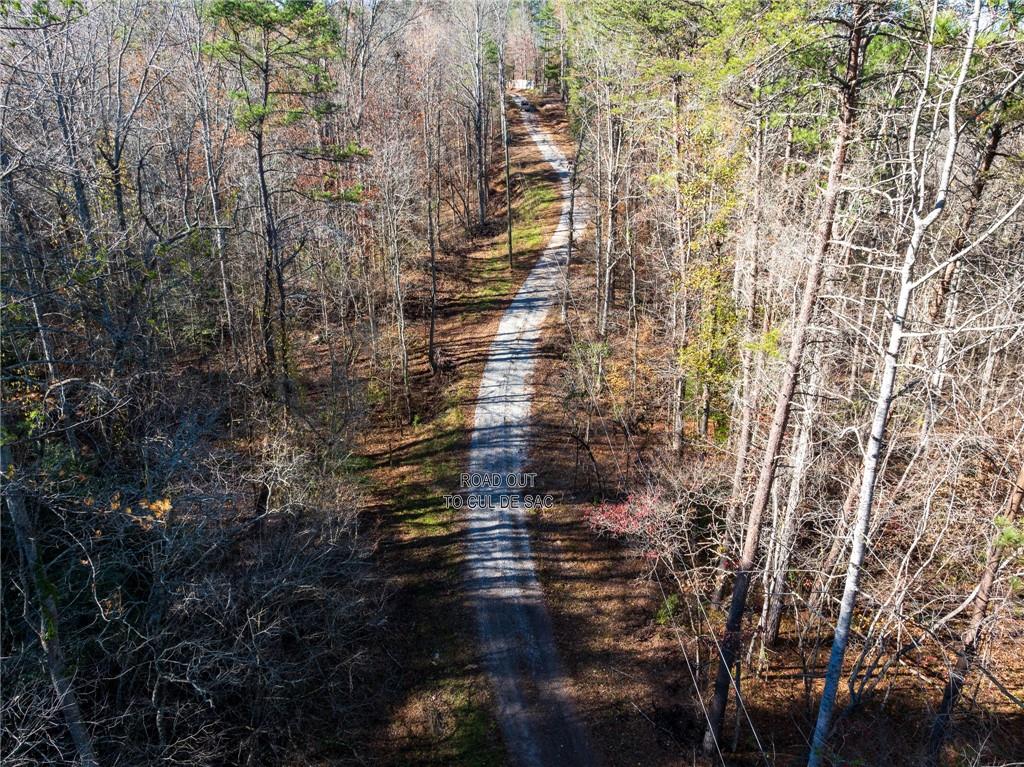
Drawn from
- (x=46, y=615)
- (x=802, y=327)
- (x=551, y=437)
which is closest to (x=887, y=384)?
(x=802, y=327)

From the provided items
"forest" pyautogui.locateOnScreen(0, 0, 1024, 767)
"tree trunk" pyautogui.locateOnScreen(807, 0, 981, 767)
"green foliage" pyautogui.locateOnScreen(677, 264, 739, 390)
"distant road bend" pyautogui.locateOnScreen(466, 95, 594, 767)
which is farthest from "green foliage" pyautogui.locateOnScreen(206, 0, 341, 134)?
"tree trunk" pyautogui.locateOnScreen(807, 0, 981, 767)

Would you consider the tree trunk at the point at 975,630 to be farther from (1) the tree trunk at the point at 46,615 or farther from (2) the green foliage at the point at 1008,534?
(1) the tree trunk at the point at 46,615

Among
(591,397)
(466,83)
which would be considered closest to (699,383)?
(591,397)

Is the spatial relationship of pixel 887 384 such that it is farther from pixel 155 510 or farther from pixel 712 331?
pixel 155 510

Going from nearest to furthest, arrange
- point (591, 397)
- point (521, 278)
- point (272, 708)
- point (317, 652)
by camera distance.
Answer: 1. point (272, 708)
2. point (317, 652)
3. point (591, 397)
4. point (521, 278)

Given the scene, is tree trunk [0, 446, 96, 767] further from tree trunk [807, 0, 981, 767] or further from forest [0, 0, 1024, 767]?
tree trunk [807, 0, 981, 767]

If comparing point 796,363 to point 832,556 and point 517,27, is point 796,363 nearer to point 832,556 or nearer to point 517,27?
point 832,556
